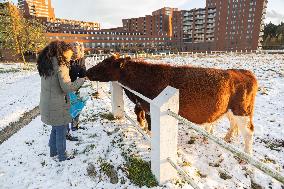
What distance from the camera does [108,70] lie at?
5.18 m

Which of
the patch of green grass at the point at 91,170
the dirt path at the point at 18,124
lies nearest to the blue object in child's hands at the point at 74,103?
the patch of green grass at the point at 91,170

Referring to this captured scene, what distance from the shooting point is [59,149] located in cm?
429

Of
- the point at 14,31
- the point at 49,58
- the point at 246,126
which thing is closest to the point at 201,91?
the point at 246,126

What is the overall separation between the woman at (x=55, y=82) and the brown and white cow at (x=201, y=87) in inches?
51.4

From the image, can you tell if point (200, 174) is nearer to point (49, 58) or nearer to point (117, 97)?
point (117, 97)

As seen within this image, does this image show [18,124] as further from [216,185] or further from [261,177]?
[261,177]

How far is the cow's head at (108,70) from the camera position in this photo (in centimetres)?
511

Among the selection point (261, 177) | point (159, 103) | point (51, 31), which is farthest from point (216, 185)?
point (51, 31)

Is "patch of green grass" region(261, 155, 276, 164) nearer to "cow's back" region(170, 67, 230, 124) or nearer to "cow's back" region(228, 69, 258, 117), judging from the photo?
"cow's back" region(228, 69, 258, 117)

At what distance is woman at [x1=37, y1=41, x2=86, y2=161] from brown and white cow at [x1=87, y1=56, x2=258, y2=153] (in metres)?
1.31

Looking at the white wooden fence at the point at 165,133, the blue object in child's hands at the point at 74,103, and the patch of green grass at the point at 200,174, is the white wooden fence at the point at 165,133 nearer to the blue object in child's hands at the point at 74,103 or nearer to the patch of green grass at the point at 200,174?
the patch of green grass at the point at 200,174

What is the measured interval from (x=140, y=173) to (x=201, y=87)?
1922 mm

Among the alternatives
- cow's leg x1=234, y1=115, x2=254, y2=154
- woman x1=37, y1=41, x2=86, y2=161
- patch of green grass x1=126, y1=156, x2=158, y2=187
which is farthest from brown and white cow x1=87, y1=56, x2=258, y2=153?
woman x1=37, y1=41, x2=86, y2=161

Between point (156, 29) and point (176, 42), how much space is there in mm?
23641
